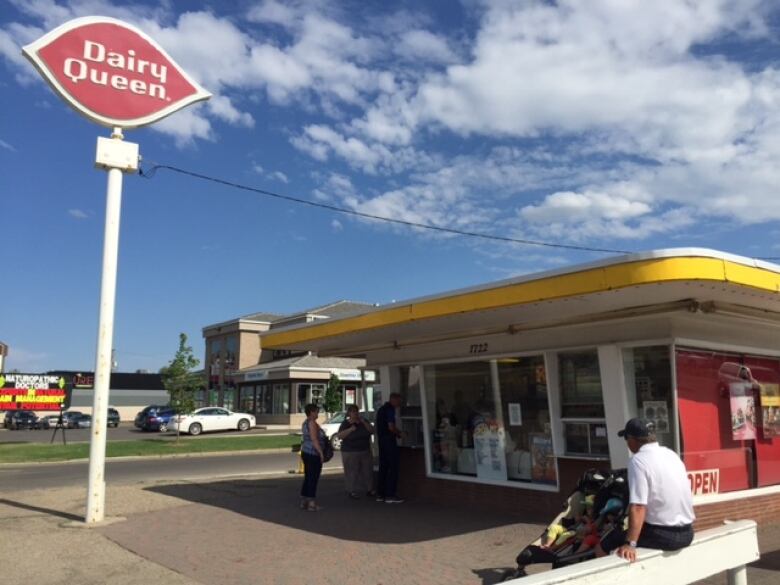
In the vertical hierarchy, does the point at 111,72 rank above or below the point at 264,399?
above

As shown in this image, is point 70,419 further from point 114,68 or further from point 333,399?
point 114,68

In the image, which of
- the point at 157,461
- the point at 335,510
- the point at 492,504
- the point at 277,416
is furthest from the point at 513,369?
the point at 277,416

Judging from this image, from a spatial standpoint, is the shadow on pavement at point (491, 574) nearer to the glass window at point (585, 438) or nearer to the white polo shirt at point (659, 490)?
the white polo shirt at point (659, 490)

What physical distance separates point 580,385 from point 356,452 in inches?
170

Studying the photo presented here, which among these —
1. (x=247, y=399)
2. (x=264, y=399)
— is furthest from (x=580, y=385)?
(x=247, y=399)

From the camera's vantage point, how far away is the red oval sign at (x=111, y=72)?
9.76 meters

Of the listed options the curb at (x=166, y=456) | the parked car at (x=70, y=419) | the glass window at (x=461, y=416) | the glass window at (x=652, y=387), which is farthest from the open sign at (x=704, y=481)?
the parked car at (x=70, y=419)

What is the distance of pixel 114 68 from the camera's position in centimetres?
1023

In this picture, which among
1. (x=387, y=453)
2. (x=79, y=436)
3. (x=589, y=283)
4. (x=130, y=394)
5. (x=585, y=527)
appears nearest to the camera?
(x=585, y=527)

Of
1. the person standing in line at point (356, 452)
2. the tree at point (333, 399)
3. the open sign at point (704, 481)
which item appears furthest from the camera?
the tree at point (333, 399)

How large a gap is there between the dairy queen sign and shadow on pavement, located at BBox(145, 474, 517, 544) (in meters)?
2.33

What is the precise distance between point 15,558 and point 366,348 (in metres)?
6.73

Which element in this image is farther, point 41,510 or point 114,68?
point 41,510

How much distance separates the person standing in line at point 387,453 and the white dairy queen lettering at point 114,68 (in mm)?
6223
